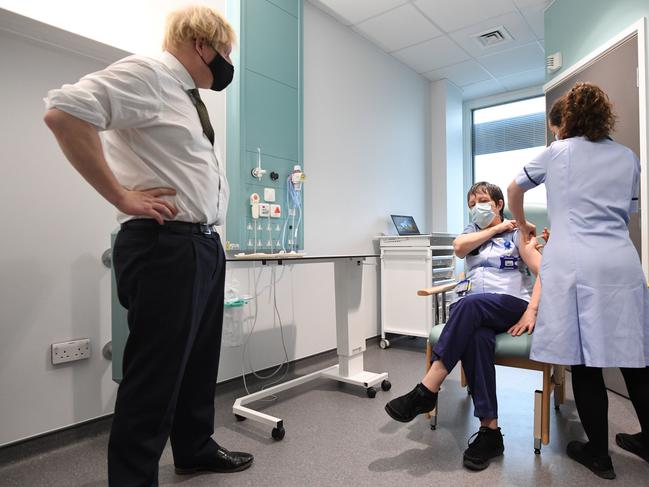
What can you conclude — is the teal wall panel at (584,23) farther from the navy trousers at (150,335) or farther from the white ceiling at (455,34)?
the navy trousers at (150,335)

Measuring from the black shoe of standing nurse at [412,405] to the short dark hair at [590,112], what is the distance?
1156mm

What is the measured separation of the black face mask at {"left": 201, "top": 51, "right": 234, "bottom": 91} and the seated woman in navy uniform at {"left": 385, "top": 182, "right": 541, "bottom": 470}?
1.28 m

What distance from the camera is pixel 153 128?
1.16m

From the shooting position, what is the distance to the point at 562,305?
153 centimetres

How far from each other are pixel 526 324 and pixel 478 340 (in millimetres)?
219

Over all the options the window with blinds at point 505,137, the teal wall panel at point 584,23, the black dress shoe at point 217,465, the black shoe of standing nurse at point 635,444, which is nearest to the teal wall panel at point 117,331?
the black dress shoe at point 217,465

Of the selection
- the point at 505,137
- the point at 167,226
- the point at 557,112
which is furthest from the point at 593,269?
the point at 505,137

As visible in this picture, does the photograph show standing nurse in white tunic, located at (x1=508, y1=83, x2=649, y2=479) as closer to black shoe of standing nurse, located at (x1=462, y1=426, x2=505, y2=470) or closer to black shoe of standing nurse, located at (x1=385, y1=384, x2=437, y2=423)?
black shoe of standing nurse, located at (x1=462, y1=426, x2=505, y2=470)

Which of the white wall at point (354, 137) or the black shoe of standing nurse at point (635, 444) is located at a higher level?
the white wall at point (354, 137)

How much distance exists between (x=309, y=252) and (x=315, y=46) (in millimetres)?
1586

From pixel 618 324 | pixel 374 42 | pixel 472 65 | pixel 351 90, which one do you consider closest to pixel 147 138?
pixel 618 324

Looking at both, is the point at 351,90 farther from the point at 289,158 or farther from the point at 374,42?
the point at 289,158

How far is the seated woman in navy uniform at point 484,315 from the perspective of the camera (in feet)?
5.41

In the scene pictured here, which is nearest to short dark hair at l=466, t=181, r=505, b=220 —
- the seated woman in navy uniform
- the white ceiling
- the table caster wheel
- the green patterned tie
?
the seated woman in navy uniform
